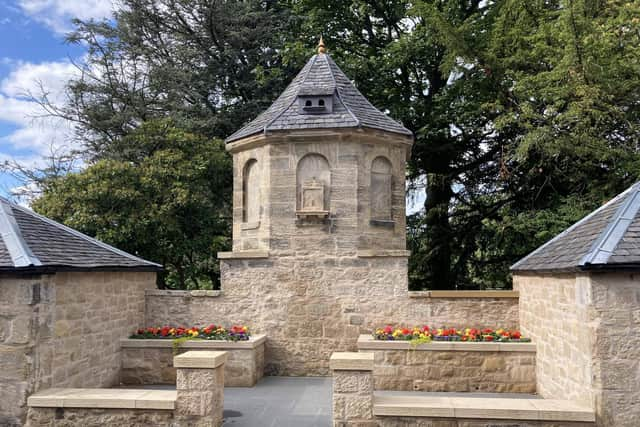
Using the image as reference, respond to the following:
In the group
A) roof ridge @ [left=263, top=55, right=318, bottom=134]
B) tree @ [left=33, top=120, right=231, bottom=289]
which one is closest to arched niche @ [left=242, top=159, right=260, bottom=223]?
roof ridge @ [left=263, top=55, right=318, bottom=134]

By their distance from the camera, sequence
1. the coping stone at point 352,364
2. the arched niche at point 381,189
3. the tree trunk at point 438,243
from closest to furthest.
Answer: the coping stone at point 352,364 → the arched niche at point 381,189 → the tree trunk at point 438,243

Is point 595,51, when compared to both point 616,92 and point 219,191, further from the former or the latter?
point 219,191

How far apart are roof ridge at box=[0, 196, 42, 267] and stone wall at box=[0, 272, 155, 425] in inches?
11.0

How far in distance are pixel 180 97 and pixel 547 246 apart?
1501 centimetres

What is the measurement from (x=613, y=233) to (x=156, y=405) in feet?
21.3

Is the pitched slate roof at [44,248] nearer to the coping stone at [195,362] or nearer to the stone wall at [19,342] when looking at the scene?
the stone wall at [19,342]

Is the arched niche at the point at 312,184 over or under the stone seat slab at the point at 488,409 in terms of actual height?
over

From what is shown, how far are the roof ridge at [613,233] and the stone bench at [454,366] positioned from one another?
279cm

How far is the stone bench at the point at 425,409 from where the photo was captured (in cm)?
627

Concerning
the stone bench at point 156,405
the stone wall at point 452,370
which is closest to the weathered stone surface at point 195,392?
the stone bench at point 156,405

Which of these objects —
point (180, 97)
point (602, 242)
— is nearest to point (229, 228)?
point (180, 97)

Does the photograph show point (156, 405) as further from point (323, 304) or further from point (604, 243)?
point (604, 243)

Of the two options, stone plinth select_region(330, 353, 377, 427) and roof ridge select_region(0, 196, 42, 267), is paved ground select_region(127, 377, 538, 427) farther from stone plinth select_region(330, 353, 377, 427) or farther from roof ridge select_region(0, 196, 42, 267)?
roof ridge select_region(0, 196, 42, 267)

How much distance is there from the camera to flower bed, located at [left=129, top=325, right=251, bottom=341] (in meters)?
9.70
